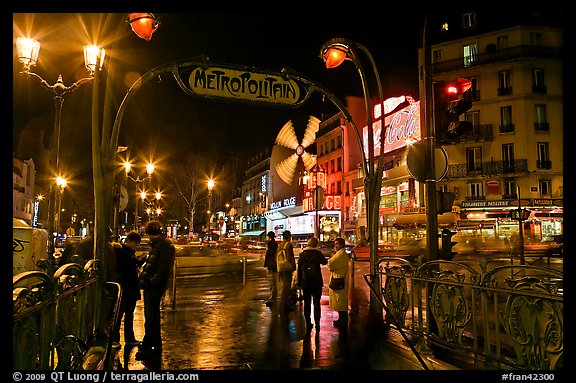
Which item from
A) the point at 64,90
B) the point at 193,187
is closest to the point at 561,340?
the point at 64,90

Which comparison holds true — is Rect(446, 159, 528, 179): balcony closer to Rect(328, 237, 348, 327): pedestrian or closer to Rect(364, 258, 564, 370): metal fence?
Rect(328, 237, 348, 327): pedestrian

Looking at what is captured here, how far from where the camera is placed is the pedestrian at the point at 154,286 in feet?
22.0

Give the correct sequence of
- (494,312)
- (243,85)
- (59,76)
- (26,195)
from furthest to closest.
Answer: (26,195)
(59,76)
(243,85)
(494,312)

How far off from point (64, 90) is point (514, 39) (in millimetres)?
35080

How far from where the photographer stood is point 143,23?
699cm

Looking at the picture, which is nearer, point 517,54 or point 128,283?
point 128,283

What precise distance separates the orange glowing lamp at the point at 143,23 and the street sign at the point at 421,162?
15.1ft

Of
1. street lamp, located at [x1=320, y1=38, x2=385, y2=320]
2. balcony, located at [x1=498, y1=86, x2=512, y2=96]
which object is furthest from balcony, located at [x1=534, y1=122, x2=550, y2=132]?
street lamp, located at [x1=320, y1=38, x2=385, y2=320]

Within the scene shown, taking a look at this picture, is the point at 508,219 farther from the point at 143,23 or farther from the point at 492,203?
the point at 143,23

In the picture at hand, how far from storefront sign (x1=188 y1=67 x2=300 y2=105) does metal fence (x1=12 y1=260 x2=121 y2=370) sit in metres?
3.51

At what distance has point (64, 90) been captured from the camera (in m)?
13.9

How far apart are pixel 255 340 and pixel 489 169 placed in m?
33.9

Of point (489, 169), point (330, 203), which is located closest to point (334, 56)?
point (489, 169)

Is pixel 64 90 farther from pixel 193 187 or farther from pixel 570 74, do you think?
pixel 193 187
